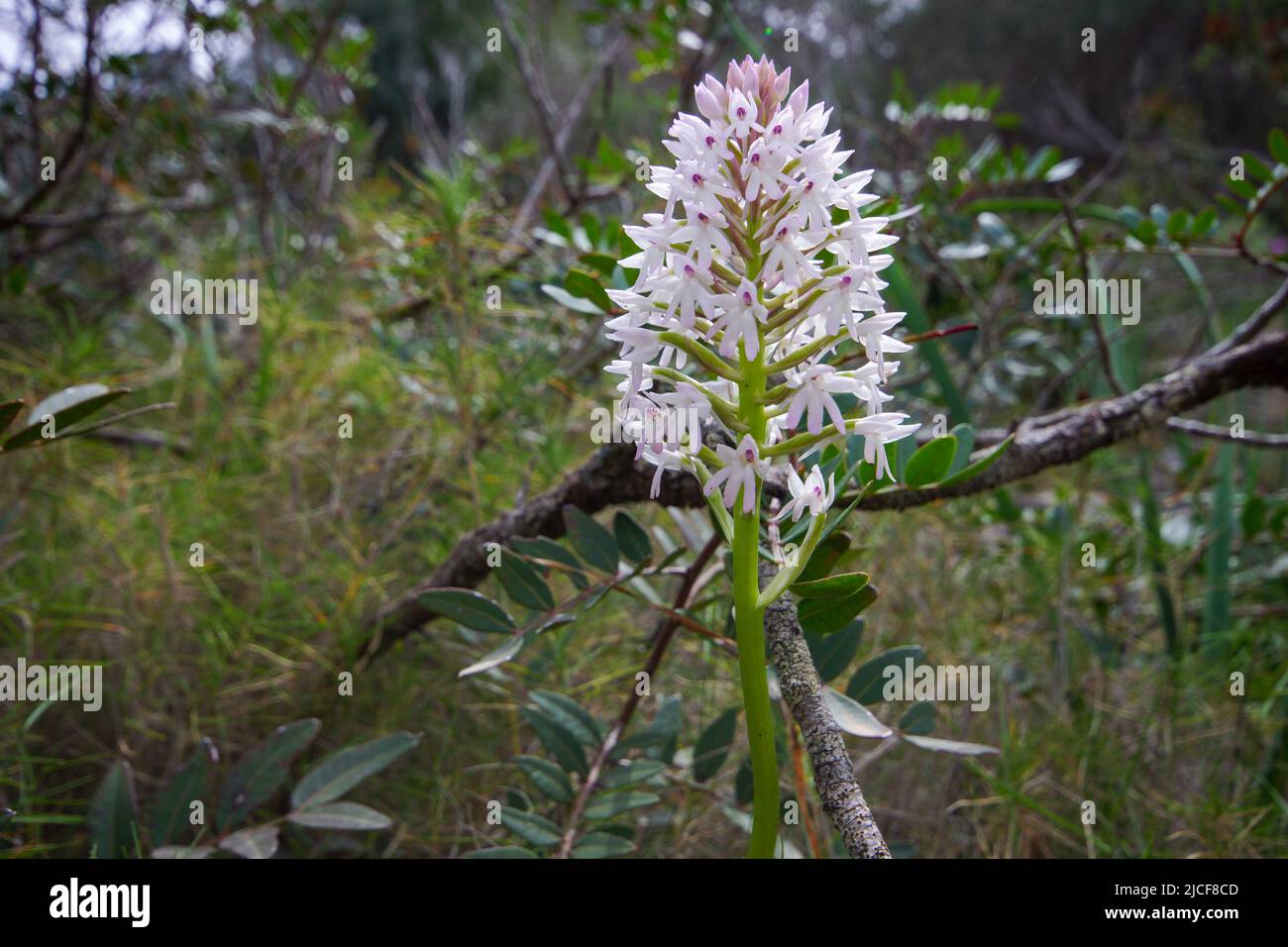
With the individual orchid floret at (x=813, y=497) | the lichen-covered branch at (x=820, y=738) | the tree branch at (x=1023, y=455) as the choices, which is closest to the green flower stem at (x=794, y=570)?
the individual orchid floret at (x=813, y=497)

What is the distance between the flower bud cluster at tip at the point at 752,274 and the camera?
2.33ft

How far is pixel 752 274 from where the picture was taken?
2.42ft

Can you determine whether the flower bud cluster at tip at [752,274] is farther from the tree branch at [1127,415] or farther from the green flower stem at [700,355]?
the tree branch at [1127,415]

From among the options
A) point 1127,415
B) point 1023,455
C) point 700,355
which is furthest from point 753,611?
point 1127,415

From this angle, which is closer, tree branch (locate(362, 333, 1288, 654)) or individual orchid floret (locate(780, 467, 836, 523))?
individual orchid floret (locate(780, 467, 836, 523))

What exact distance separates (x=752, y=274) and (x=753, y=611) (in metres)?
0.27

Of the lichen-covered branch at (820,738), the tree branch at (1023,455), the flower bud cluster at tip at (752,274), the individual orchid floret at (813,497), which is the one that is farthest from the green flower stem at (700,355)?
the tree branch at (1023,455)

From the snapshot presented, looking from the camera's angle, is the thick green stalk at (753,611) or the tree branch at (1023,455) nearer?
the thick green stalk at (753,611)

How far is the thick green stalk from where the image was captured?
2.42 feet

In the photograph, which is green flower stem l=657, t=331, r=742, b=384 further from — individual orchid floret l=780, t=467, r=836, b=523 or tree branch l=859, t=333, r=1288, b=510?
tree branch l=859, t=333, r=1288, b=510

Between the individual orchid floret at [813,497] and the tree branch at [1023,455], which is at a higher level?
the tree branch at [1023,455]

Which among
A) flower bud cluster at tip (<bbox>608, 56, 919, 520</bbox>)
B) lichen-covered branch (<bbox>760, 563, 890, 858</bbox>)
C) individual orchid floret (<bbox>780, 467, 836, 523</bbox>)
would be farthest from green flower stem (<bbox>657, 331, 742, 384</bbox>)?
→ lichen-covered branch (<bbox>760, 563, 890, 858</bbox>)

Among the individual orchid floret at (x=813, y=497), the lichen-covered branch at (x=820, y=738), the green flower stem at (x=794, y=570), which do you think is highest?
the individual orchid floret at (x=813, y=497)

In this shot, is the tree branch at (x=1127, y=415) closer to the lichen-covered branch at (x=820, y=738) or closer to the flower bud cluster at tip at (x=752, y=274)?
the lichen-covered branch at (x=820, y=738)
